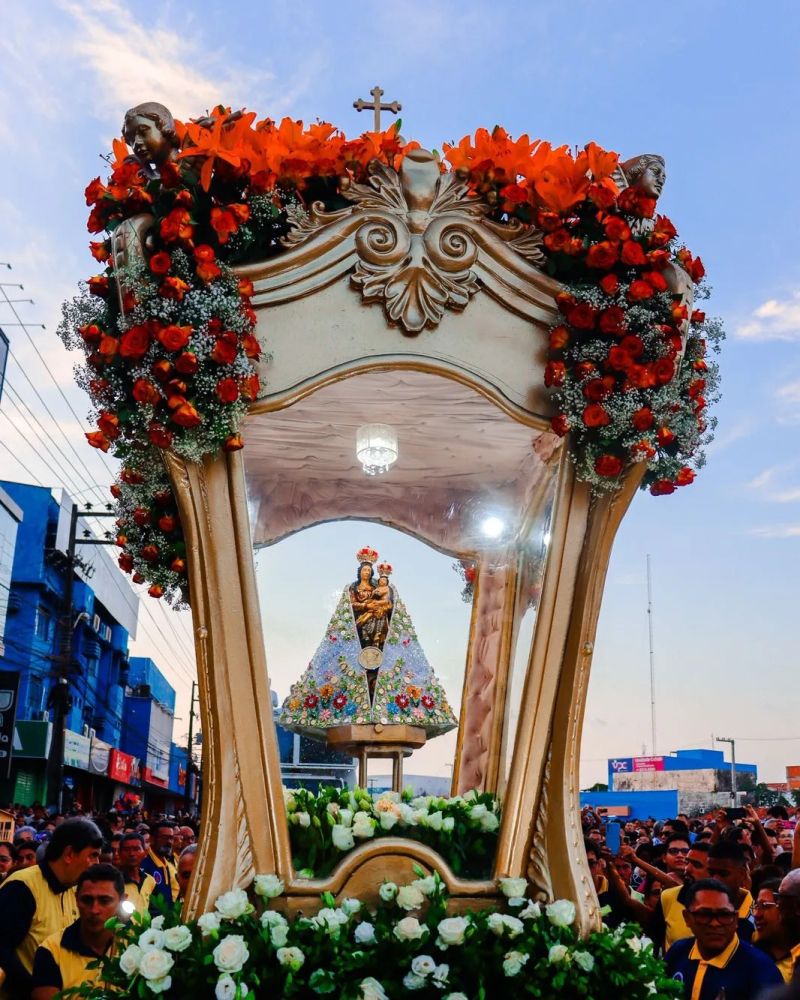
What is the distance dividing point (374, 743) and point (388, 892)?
3.24 ft

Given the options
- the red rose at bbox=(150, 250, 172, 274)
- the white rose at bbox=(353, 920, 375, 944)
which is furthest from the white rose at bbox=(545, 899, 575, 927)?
the red rose at bbox=(150, 250, 172, 274)

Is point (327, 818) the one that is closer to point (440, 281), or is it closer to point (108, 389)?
point (108, 389)

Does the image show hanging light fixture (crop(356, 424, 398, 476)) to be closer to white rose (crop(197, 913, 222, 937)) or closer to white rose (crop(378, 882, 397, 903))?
white rose (crop(378, 882, 397, 903))

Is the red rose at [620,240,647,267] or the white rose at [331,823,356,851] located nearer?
the white rose at [331,823,356,851]

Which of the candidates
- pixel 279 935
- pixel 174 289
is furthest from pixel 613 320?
pixel 279 935

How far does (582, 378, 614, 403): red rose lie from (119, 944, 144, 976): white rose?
241cm

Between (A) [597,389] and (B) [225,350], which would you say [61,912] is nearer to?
(B) [225,350]

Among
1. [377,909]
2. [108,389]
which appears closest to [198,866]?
[377,909]

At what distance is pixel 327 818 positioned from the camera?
3938 mm

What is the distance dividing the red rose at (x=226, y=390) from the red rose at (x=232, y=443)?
6.3 inches

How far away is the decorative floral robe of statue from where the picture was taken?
4395mm

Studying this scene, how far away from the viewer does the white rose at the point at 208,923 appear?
11.3 feet

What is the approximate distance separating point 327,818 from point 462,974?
0.74 meters

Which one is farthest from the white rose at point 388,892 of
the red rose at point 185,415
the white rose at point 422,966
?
the red rose at point 185,415
